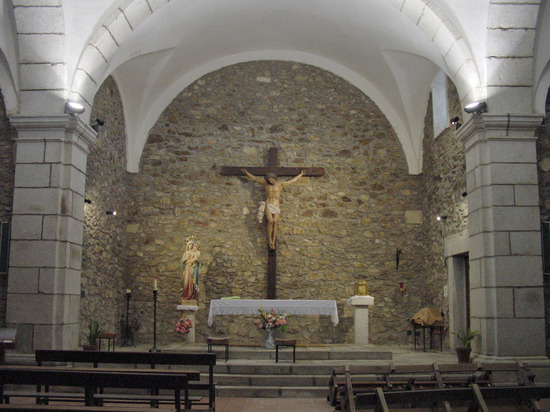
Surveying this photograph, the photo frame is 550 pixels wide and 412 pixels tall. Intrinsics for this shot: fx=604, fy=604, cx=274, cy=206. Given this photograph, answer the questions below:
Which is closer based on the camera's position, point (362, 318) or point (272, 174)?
point (362, 318)

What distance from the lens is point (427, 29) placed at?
839 centimetres

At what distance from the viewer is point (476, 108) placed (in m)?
7.62

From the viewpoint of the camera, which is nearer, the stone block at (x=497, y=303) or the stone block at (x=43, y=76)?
the stone block at (x=497, y=303)

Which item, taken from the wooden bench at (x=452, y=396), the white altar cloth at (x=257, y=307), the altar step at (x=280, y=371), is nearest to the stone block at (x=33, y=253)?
the altar step at (x=280, y=371)

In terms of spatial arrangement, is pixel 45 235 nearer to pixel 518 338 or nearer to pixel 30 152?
pixel 30 152

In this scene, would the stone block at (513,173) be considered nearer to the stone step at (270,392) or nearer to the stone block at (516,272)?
the stone block at (516,272)

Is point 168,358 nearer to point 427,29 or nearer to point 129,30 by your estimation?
point 129,30

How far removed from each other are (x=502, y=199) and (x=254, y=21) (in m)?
5.75

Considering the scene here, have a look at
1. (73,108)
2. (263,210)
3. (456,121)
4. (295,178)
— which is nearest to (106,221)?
(263,210)

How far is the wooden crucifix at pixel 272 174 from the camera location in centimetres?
1146

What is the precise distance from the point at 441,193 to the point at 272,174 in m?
3.15

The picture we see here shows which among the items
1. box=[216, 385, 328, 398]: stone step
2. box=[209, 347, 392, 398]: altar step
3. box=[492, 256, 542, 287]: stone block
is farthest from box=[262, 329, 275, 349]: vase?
box=[492, 256, 542, 287]: stone block

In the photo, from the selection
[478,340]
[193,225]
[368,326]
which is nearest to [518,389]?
[478,340]

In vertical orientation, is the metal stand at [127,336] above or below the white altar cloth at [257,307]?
below
